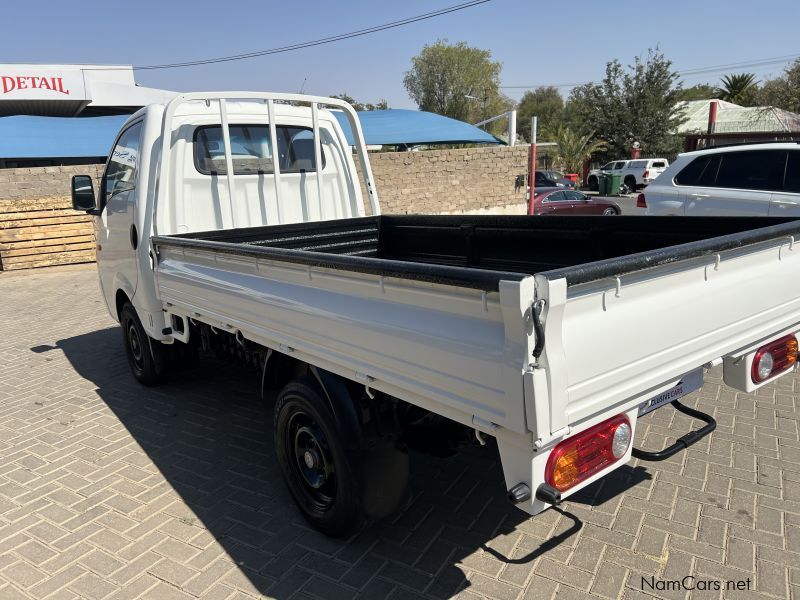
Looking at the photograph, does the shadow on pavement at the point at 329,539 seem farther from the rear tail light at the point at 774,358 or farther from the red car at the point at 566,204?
the red car at the point at 566,204

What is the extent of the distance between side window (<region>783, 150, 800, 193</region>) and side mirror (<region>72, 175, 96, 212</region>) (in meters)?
7.09

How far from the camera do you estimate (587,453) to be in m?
2.09

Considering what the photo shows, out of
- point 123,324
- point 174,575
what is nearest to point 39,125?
point 123,324

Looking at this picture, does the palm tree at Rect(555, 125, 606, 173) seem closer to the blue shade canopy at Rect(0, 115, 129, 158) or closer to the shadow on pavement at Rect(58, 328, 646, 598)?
the blue shade canopy at Rect(0, 115, 129, 158)

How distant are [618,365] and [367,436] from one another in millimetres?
1173

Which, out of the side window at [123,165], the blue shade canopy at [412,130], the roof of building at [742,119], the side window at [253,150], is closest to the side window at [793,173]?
the side window at [253,150]

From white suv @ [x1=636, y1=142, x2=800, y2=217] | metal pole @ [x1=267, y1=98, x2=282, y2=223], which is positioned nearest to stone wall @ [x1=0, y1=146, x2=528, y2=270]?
white suv @ [x1=636, y1=142, x2=800, y2=217]

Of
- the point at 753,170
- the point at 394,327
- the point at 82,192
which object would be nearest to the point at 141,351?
the point at 82,192

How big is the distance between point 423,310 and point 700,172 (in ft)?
21.1

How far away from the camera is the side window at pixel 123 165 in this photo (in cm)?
478

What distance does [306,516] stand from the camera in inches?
124

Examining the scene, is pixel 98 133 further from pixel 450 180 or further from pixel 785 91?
pixel 785 91

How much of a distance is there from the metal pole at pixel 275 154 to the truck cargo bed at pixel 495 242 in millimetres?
403

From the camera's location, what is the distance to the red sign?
2128 cm
